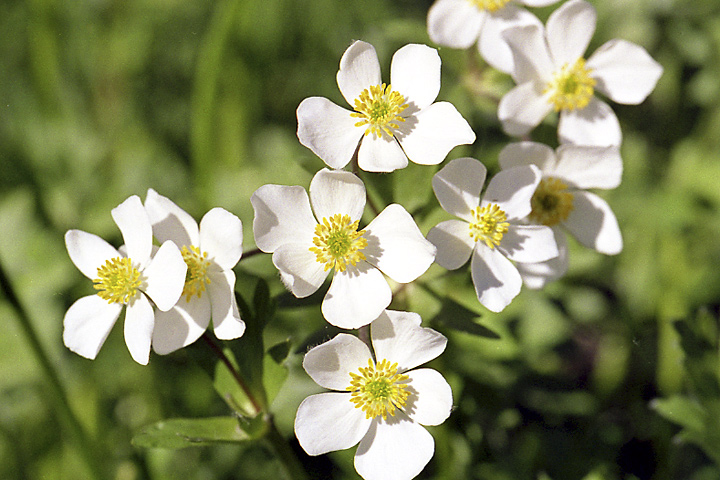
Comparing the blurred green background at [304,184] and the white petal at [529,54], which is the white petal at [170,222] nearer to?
the blurred green background at [304,184]

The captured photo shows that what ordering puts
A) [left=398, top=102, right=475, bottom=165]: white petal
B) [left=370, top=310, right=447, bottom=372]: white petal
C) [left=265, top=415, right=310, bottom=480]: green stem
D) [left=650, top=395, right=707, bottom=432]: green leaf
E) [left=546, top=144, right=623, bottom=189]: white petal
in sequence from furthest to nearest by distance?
[left=650, top=395, right=707, bottom=432]: green leaf, [left=546, top=144, right=623, bottom=189]: white petal, [left=265, top=415, right=310, bottom=480]: green stem, [left=398, top=102, right=475, bottom=165]: white petal, [left=370, top=310, right=447, bottom=372]: white petal

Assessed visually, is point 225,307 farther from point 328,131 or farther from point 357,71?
point 357,71

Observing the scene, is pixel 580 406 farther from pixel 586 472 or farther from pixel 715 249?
pixel 715 249

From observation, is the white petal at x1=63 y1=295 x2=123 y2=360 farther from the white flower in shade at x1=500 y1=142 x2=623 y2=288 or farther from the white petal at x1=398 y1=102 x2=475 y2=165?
the white flower in shade at x1=500 y1=142 x2=623 y2=288

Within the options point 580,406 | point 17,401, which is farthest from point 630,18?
point 17,401

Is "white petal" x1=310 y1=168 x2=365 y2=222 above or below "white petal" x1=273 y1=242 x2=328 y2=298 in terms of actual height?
above

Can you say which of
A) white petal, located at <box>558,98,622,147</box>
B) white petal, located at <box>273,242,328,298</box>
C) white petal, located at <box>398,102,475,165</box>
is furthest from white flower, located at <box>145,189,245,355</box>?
white petal, located at <box>558,98,622,147</box>
